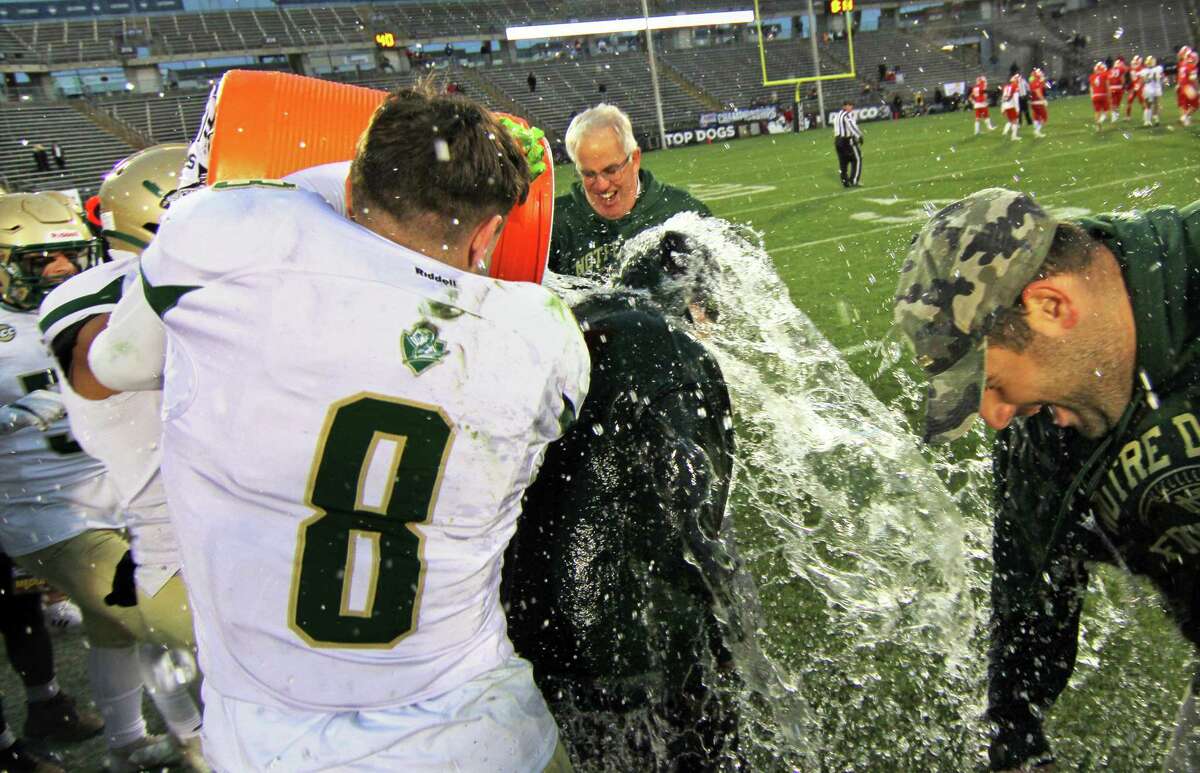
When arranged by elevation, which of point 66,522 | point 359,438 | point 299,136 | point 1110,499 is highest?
point 299,136

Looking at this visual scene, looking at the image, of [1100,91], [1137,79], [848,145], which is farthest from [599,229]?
[1137,79]

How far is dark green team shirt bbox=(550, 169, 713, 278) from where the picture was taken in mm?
3883

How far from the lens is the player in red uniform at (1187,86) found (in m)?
17.2

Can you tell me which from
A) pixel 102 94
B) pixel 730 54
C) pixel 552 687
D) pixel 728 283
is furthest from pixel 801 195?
pixel 730 54

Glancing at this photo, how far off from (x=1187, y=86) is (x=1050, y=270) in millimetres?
20441

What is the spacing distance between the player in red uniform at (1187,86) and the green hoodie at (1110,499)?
779 inches

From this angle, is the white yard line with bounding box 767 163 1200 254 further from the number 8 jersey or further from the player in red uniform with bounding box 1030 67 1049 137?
the player in red uniform with bounding box 1030 67 1049 137

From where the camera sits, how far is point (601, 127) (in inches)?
152

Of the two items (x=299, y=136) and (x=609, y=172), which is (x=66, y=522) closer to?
(x=299, y=136)

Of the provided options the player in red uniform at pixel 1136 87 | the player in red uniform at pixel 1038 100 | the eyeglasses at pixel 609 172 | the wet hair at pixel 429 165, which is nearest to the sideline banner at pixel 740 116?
the player in red uniform at pixel 1038 100

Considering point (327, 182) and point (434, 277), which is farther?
point (327, 182)

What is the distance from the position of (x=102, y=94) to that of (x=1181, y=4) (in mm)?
49590

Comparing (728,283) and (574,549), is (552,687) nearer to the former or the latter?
(574,549)

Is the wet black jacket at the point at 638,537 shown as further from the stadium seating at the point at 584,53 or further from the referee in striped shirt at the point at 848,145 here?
the stadium seating at the point at 584,53
